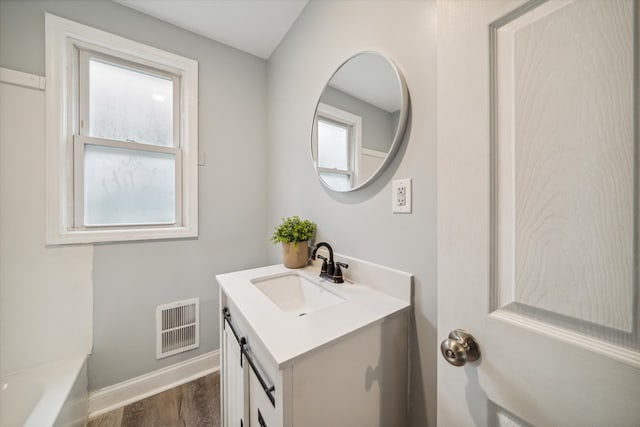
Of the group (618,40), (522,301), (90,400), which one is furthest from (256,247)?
(618,40)

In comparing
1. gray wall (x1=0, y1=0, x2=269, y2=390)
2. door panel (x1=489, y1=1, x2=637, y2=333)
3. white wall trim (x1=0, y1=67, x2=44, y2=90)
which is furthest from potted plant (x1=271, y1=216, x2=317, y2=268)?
white wall trim (x1=0, y1=67, x2=44, y2=90)

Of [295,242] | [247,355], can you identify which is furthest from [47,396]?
[295,242]

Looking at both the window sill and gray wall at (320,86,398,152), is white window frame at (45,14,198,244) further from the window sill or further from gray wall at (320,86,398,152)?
gray wall at (320,86,398,152)

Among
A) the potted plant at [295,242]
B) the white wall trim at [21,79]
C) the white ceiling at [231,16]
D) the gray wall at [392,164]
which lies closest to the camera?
the gray wall at [392,164]

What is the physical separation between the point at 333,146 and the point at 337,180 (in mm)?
187

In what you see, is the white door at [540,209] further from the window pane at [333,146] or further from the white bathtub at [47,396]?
the white bathtub at [47,396]

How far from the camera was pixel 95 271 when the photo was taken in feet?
4.45

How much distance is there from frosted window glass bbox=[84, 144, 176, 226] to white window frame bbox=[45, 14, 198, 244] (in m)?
0.05

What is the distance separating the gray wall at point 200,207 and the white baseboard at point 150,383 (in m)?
0.05

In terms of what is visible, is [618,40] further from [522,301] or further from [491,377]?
[491,377]

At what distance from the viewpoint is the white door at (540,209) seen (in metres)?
0.32

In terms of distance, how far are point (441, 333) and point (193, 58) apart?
2183 millimetres

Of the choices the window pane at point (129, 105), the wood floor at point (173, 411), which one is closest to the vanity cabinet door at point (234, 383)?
the wood floor at point (173, 411)

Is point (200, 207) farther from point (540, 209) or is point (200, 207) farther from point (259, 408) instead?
point (540, 209)
